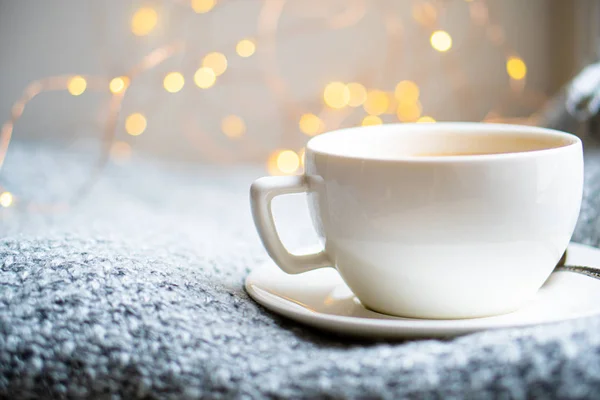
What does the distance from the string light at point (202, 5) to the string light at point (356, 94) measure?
29 cm

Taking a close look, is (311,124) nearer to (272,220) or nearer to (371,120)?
(371,120)

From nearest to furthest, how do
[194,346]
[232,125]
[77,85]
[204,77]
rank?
A: [194,346] → [77,85] → [204,77] → [232,125]

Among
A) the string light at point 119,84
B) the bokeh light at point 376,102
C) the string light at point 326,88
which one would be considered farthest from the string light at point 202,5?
the string light at point 119,84

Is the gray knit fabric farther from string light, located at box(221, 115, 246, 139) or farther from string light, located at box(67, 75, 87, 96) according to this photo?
string light, located at box(221, 115, 246, 139)

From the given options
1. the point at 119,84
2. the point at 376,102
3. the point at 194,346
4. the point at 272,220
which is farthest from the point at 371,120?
the point at 194,346

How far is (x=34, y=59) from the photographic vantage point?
4.15ft

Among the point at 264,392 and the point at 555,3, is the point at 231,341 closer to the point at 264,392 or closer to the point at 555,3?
the point at 264,392

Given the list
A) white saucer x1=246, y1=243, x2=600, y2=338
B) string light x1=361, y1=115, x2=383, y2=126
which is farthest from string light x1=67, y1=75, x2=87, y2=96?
white saucer x1=246, y1=243, x2=600, y2=338

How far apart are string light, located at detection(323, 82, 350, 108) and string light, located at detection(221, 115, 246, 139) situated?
6.5 inches

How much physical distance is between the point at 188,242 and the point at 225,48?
0.70 m

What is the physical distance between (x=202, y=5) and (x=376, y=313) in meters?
0.89

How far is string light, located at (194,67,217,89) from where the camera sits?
3.80 feet

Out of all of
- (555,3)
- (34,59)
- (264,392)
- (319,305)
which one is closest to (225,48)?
(34,59)

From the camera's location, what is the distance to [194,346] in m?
0.38
